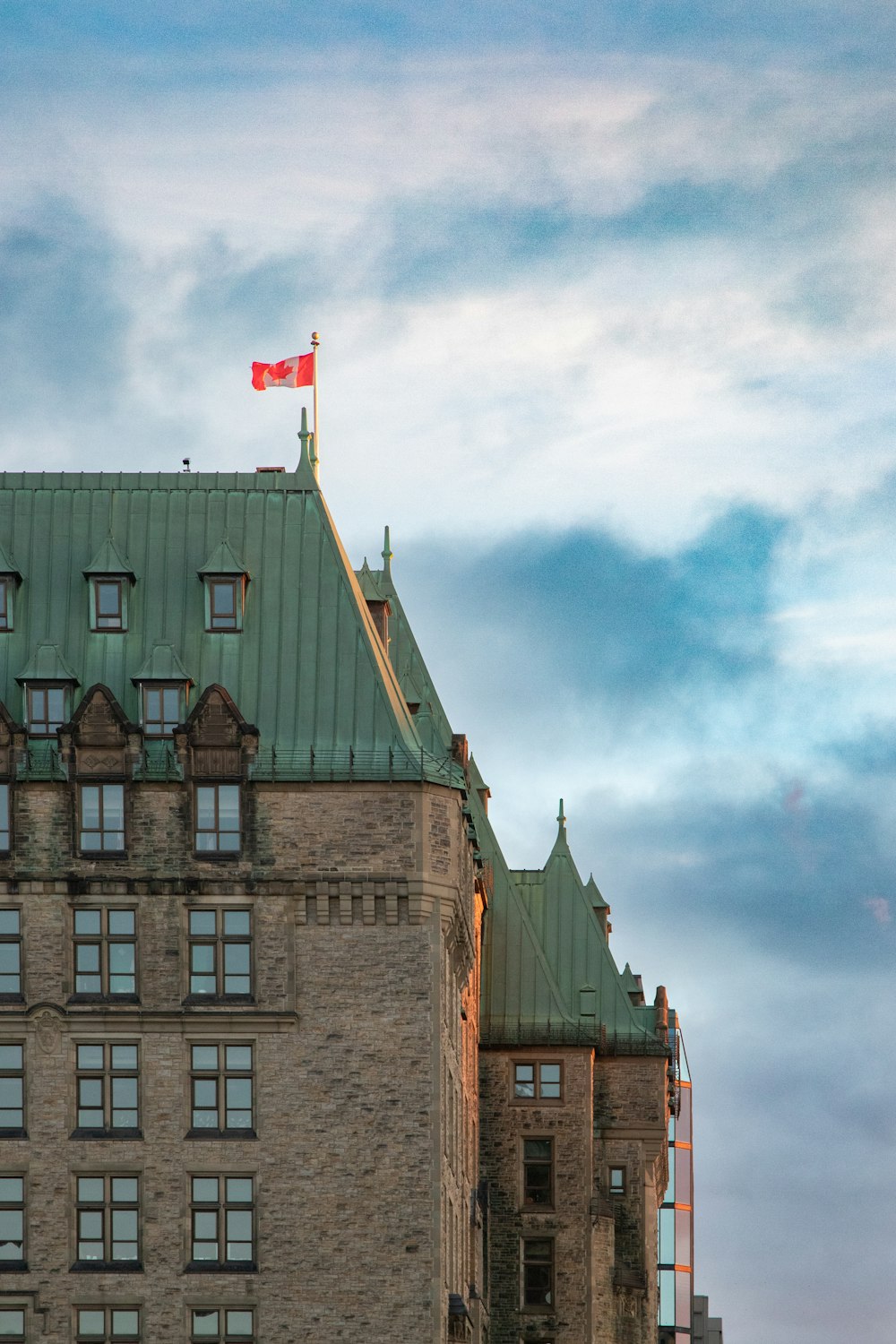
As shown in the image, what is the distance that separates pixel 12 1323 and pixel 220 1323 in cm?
505

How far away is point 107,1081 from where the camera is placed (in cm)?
7881

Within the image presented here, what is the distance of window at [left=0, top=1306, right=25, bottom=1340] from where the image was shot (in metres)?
77.3

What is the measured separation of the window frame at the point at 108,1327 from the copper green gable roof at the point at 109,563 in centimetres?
1877

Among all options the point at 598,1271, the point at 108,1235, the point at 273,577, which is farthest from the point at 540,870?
the point at 108,1235

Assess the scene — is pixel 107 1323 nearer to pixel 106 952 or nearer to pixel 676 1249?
pixel 106 952

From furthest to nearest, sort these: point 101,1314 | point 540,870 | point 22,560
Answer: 1. point 540,870
2. point 22,560
3. point 101,1314

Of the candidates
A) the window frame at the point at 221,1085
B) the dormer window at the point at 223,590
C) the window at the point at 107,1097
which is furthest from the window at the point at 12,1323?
the dormer window at the point at 223,590

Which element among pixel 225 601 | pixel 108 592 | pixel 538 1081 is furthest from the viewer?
pixel 538 1081

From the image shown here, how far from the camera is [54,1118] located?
7875 centimetres

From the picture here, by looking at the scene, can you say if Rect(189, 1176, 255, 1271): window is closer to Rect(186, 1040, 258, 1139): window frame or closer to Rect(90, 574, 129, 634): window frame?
Rect(186, 1040, 258, 1139): window frame

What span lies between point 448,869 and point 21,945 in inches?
426

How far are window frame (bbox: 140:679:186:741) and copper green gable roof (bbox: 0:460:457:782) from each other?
1.12ft

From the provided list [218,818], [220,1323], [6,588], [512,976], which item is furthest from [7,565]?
[512,976]

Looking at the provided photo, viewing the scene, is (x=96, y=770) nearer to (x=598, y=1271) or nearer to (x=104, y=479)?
(x=104, y=479)
